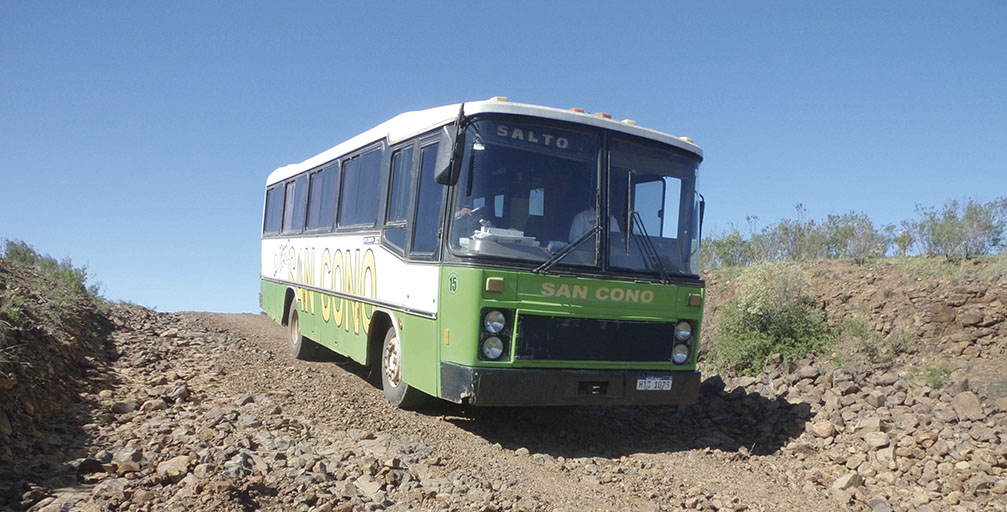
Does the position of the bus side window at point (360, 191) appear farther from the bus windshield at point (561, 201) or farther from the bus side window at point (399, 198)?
the bus windshield at point (561, 201)

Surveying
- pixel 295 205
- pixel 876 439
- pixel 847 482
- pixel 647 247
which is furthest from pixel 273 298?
pixel 847 482

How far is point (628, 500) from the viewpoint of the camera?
546 cm

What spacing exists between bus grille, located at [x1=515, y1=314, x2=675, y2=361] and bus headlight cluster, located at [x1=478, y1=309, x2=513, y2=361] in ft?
0.39

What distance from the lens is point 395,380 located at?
8141mm

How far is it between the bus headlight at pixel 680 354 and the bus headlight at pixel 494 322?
6.12ft

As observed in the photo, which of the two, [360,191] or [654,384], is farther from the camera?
[360,191]

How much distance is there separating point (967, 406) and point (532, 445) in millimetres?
4288

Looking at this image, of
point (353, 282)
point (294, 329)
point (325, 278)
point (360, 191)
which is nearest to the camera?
point (353, 282)

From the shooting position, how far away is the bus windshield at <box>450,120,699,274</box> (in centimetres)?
663

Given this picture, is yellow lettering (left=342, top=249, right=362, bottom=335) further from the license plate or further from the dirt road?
the license plate

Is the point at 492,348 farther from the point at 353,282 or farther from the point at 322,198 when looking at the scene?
the point at 322,198

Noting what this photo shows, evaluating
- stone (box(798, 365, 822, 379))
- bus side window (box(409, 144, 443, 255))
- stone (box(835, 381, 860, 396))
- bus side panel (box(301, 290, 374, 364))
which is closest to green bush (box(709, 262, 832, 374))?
stone (box(798, 365, 822, 379))

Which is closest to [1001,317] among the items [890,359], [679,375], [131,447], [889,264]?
[890,359]

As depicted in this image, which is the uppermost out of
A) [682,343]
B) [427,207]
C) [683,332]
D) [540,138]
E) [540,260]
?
[540,138]
